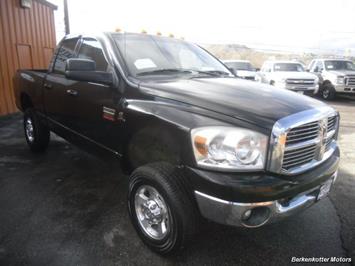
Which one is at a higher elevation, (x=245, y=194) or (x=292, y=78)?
(x=245, y=194)

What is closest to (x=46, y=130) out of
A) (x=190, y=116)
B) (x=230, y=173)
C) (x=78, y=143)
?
(x=78, y=143)

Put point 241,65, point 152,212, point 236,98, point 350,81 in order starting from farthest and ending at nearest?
point 241,65 < point 350,81 < point 152,212 < point 236,98

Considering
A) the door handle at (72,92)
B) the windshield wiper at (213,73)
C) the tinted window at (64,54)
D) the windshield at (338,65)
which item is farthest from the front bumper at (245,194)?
the windshield at (338,65)

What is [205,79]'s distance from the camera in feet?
10.7

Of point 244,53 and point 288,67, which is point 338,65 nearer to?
point 288,67

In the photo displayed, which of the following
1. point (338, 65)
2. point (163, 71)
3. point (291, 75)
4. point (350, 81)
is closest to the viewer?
point (163, 71)

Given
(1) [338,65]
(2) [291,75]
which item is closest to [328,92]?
(1) [338,65]

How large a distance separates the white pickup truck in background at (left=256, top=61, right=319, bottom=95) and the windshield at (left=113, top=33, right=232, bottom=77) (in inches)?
401

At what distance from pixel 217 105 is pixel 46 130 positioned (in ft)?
12.0

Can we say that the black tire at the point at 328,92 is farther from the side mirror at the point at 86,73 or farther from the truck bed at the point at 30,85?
the side mirror at the point at 86,73

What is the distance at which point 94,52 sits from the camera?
3.66 meters

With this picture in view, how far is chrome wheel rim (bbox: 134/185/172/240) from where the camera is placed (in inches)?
102

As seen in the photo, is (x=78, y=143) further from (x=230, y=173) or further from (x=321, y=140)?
(x=321, y=140)

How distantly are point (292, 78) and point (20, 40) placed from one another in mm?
10058
